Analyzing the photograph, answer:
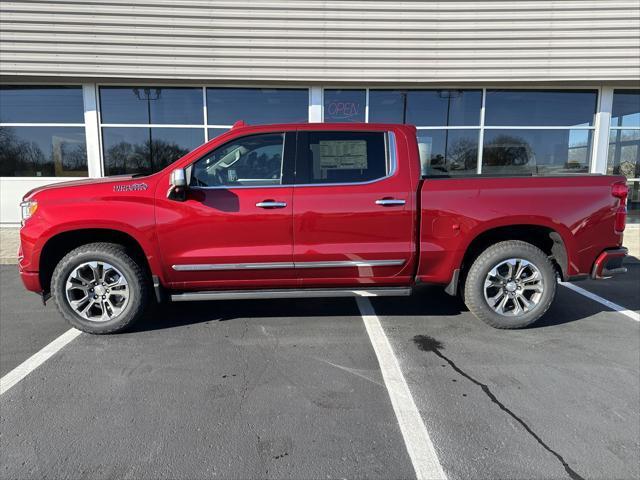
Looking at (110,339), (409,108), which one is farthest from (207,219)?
(409,108)

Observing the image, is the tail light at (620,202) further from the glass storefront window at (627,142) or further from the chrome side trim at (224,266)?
the glass storefront window at (627,142)

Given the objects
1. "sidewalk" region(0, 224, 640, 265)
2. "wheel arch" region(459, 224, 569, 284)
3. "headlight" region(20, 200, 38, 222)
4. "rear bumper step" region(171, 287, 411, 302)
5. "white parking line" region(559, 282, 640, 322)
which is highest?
"headlight" region(20, 200, 38, 222)

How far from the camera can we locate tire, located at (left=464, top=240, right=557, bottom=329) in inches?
158

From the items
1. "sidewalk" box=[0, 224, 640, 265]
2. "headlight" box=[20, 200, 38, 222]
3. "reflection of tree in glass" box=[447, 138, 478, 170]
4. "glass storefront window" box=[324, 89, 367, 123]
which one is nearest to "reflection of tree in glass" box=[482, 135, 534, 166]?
"reflection of tree in glass" box=[447, 138, 478, 170]

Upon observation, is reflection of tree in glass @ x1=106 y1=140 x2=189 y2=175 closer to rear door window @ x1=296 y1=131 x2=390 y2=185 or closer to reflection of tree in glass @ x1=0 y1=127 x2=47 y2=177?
reflection of tree in glass @ x1=0 y1=127 x2=47 y2=177

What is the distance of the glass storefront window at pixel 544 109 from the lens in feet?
31.4

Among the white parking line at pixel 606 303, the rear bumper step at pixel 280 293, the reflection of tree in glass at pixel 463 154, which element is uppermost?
the reflection of tree in glass at pixel 463 154

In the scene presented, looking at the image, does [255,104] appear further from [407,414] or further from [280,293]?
[407,414]

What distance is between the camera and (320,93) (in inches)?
365

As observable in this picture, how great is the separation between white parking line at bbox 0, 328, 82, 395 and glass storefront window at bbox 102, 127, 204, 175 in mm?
6067

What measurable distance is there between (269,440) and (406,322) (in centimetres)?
222

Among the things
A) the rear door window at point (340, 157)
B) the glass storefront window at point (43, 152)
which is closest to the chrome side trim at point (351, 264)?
the rear door window at point (340, 157)

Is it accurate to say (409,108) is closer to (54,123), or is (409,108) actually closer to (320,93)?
(320,93)

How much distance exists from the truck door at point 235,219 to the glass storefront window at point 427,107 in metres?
6.02
